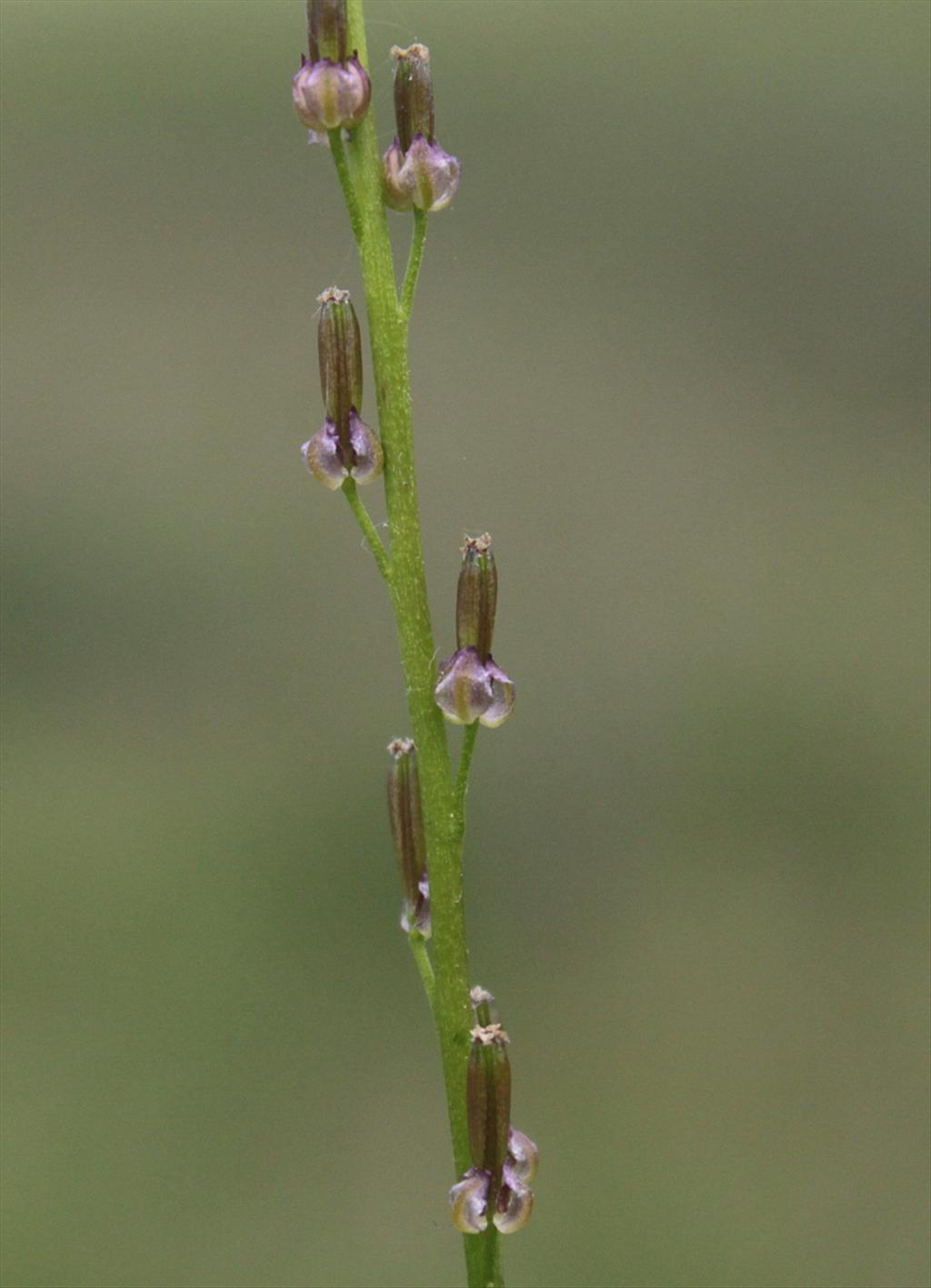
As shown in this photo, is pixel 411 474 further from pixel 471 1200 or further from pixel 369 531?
pixel 471 1200

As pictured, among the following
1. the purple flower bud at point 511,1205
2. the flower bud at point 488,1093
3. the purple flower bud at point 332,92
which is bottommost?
the purple flower bud at point 511,1205

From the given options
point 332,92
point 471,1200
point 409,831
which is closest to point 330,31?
point 332,92

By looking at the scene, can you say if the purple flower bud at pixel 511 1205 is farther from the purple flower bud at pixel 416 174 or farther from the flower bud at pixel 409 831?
the purple flower bud at pixel 416 174

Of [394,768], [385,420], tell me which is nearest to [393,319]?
[385,420]

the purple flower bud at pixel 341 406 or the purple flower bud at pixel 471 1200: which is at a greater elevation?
the purple flower bud at pixel 341 406

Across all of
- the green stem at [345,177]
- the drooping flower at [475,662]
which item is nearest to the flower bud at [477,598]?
the drooping flower at [475,662]

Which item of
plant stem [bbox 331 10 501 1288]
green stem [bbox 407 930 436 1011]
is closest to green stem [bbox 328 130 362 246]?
plant stem [bbox 331 10 501 1288]

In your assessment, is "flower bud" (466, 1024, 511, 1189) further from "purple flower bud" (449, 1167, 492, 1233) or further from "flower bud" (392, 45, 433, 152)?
"flower bud" (392, 45, 433, 152)
